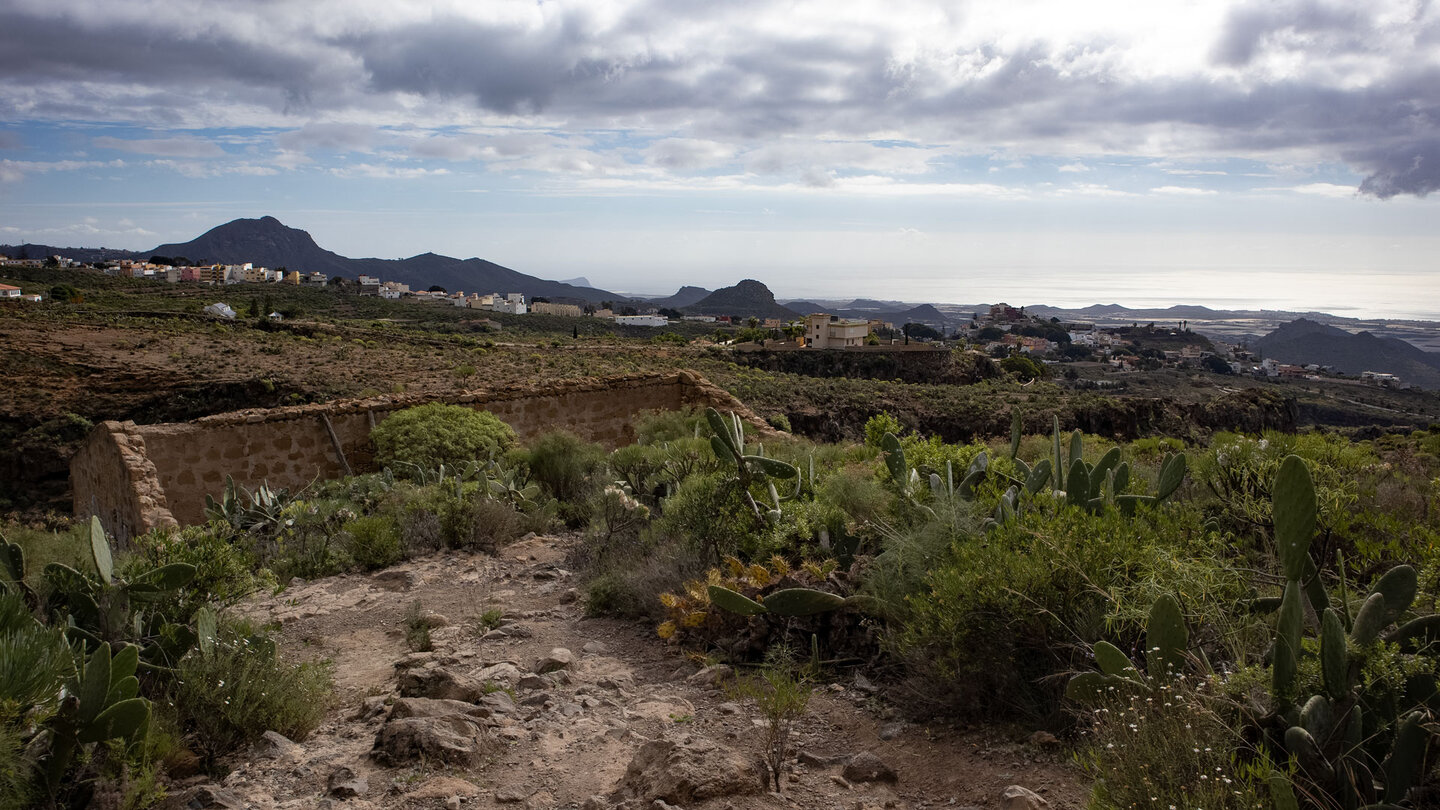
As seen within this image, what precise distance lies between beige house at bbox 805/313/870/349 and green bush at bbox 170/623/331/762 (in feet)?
140

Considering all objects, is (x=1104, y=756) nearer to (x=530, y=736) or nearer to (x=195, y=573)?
(x=530, y=736)

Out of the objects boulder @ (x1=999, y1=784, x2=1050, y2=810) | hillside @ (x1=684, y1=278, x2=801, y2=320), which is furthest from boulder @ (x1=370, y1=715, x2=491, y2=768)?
hillside @ (x1=684, y1=278, x2=801, y2=320)

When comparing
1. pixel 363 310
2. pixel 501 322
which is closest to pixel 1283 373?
pixel 501 322

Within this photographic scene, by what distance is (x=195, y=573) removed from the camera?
380 centimetres

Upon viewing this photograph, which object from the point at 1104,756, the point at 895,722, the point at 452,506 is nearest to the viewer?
the point at 1104,756

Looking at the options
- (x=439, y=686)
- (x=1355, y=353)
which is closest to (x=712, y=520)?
(x=439, y=686)

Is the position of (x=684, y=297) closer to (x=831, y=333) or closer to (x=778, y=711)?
(x=831, y=333)

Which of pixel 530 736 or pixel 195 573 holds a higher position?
pixel 195 573

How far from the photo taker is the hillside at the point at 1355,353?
224 feet

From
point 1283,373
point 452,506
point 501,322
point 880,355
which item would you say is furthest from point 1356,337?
point 452,506

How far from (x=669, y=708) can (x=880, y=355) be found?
135 ft

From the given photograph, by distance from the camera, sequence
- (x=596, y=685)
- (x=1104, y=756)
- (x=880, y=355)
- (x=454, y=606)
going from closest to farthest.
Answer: (x=1104, y=756)
(x=596, y=685)
(x=454, y=606)
(x=880, y=355)

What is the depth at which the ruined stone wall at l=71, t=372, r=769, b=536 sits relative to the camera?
9.76 m

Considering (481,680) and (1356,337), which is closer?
(481,680)
